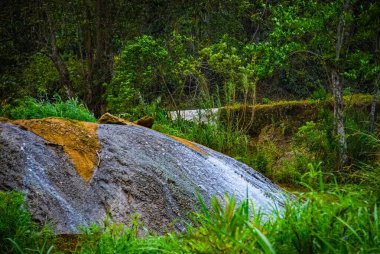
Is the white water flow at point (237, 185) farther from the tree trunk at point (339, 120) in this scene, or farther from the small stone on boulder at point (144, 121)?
the tree trunk at point (339, 120)

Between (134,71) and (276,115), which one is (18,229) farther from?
(276,115)

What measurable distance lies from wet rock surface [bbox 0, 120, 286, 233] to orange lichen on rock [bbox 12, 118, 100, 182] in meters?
0.06

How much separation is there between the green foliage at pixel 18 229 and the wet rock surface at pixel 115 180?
1.04ft

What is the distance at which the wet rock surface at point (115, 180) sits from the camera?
A: 4398 mm

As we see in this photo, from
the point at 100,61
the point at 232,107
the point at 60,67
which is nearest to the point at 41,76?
the point at 60,67

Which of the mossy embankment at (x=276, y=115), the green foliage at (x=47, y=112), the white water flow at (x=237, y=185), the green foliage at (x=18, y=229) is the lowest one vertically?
the mossy embankment at (x=276, y=115)

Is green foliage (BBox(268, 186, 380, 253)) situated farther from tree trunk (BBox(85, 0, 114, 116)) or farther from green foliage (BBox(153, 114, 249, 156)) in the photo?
tree trunk (BBox(85, 0, 114, 116))

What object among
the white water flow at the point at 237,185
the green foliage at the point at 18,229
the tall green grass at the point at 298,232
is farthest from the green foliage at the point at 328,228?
the white water flow at the point at 237,185

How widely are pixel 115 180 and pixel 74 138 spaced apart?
2.42 ft

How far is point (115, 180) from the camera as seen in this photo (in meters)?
4.89

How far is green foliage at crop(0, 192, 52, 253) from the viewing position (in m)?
3.30

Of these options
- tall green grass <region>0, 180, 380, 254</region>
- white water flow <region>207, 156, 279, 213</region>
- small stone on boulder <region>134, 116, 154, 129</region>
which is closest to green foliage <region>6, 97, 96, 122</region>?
small stone on boulder <region>134, 116, 154, 129</region>

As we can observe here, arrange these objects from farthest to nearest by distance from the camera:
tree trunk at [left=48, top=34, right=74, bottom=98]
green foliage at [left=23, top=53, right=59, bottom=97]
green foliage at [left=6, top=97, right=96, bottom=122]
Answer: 1. green foliage at [left=23, top=53, right=59, bottom=97]
2. tree trunk at [left=48, top=34, right=74, bottom=98]
3. green foliage at [left=6, top=97, right=96, bottom=122]

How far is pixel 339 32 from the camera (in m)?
7.27
